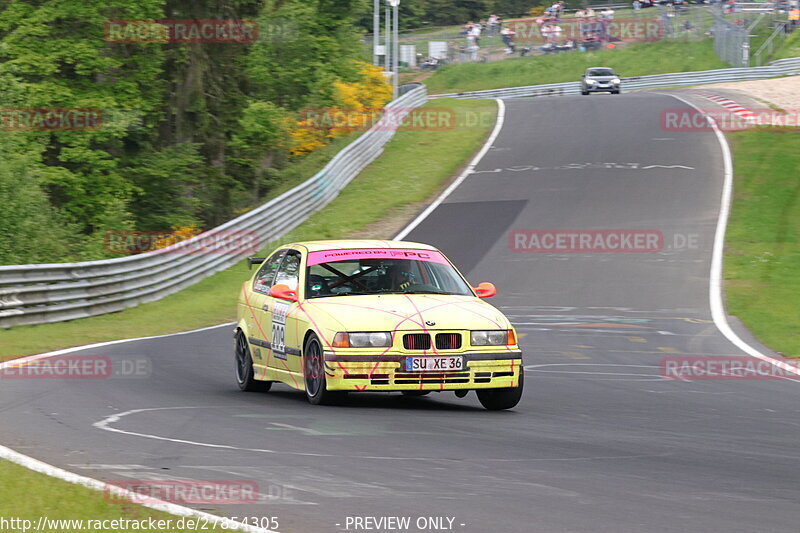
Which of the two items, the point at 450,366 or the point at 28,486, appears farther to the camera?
the point at 450,366

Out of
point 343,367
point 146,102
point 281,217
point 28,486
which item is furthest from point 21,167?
point 28,486

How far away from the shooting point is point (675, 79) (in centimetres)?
6475

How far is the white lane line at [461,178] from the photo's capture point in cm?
2851

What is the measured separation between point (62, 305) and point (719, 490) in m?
14.6

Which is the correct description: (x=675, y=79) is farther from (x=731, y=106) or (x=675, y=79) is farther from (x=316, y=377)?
(x=316, y=377)

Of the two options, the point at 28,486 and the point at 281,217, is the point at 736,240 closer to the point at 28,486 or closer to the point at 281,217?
the point at 281,217

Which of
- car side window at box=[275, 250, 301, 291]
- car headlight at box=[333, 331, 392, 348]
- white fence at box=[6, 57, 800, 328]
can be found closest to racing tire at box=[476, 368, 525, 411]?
car headlight at box=[333, 331, 392, 348]

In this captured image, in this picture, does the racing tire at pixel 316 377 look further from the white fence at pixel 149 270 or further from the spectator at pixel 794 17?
the spectator at pixel 794 17

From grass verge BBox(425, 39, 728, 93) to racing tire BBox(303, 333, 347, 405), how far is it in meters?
63.9

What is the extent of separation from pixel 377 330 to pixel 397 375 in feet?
1.30

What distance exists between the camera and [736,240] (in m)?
26.3

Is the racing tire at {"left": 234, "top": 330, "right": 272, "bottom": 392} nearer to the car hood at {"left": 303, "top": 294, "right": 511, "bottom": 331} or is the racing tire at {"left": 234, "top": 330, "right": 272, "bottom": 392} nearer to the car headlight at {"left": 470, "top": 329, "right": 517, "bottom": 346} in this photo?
the car hood at {"left": 303, "top": 294, "right": 511, "bottom": 331}

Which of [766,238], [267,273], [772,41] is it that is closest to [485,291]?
[267,273]

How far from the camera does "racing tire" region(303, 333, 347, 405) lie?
31.2 ft
